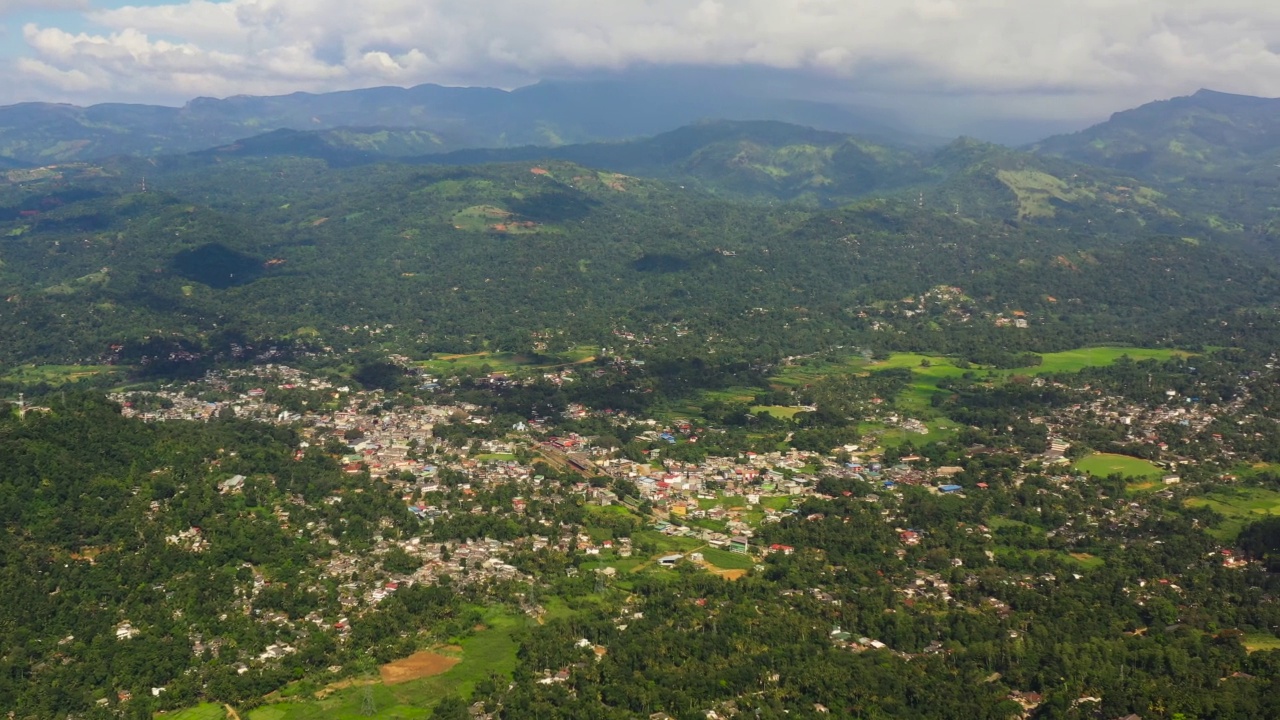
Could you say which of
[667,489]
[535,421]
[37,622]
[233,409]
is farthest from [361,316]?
[37,622]

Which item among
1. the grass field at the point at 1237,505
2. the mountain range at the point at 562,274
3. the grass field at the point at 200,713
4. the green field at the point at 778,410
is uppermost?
the mountain range at the point at 562,274

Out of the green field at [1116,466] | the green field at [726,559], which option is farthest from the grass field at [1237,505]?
the green field at [726,559]

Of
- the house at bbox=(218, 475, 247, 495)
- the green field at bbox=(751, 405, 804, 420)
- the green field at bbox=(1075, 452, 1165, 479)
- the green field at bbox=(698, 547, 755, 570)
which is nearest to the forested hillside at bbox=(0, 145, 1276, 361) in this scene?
the green field at bbox=(751, 405, 804, 420)

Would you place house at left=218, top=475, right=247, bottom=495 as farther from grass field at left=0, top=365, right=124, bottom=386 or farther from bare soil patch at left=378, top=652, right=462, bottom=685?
grass field at left=0, top=365, right=124, bottom=386

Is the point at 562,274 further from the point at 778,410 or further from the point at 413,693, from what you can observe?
the point at 413,693

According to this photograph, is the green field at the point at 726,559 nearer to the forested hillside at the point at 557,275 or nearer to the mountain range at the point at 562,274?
the mountain range at the point at 562,274

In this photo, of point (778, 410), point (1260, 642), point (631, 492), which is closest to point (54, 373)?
point (631, 492)
